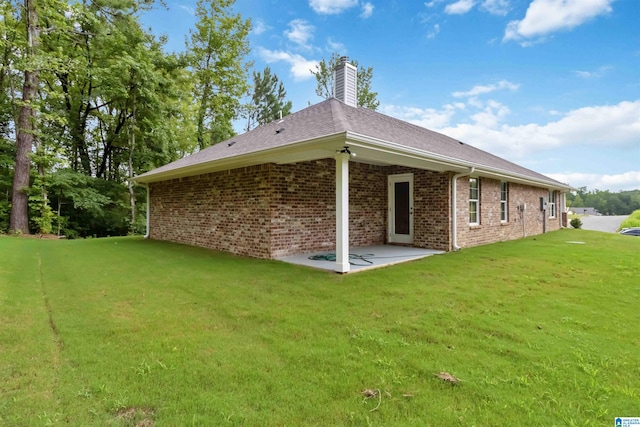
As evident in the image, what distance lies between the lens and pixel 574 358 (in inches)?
111

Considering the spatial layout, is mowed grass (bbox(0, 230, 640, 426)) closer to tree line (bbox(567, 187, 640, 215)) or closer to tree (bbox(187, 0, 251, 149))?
tree (bbox(187, 0, 251, 149))

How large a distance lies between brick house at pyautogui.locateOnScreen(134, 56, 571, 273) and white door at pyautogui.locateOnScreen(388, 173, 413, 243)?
3 centimetres

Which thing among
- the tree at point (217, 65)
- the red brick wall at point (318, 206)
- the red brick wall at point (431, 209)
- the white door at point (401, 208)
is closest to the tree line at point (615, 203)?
the tree at point (217, 65)

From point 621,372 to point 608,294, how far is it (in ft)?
9.40

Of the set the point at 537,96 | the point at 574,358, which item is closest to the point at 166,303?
the point at 574,358

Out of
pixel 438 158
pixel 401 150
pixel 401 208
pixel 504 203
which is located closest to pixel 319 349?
pixel 401 150

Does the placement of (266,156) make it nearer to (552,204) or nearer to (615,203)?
(552,204)

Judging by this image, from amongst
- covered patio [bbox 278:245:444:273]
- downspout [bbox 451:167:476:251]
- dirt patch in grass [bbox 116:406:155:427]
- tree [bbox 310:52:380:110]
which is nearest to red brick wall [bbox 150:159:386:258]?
covered patio [bbox 278:245:444:273]

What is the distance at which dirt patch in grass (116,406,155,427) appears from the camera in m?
1.99

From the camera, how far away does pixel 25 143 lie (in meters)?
14.0

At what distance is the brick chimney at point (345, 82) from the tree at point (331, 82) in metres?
16.0

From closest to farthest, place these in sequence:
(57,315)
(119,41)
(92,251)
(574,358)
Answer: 1. (574,358)
2. (57,315)
3. (92,251)
4. (119,41)

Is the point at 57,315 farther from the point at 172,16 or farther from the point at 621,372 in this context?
the point at 172,16

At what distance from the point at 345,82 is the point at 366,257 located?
5.90 m
